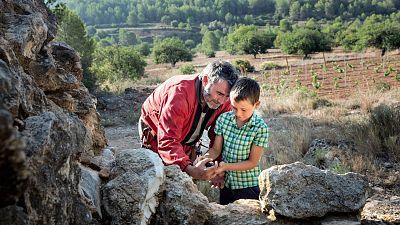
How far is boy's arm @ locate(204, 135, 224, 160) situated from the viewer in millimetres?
3291

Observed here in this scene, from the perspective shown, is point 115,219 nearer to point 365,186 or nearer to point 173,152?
point 173,152

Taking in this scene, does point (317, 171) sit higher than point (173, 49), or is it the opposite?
A: point (317, 171)

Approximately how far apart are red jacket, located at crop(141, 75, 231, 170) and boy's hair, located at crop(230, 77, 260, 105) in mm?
377

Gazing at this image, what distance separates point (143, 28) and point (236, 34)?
131ft

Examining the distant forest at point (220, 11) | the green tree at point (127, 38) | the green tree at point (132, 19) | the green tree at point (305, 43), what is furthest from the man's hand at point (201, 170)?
the green tree at point (132, 19)

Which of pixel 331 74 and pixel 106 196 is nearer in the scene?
pixel 106 196

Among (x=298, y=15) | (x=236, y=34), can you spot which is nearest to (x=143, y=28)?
(x=298, y=15)

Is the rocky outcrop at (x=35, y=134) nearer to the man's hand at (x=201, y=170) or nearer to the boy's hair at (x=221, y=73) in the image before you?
the man's hand at (x=201, y=170)

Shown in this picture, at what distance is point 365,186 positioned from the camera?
9.18 feet

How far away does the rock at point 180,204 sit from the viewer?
2.62 m

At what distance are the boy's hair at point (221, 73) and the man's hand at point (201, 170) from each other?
56cm

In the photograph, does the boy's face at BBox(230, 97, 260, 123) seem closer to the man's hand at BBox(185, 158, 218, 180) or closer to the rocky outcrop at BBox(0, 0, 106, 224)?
the man's hand at BBox(185, 158, 218, 180)

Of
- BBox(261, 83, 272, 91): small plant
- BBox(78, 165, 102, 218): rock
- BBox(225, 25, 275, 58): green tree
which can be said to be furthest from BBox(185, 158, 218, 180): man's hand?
BBox(225, 25, 275, 58): green tree

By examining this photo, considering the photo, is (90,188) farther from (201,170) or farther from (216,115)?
(216,115)
